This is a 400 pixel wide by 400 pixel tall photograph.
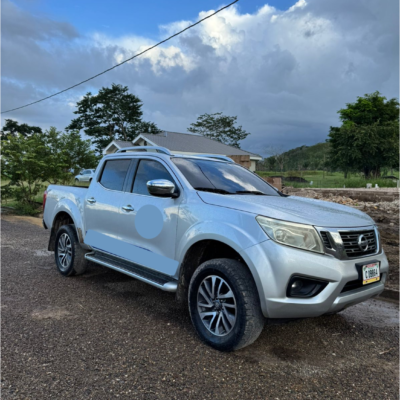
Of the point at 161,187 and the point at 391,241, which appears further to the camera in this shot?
the point at 391,241

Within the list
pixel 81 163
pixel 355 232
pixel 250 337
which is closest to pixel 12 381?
pixel 250 337

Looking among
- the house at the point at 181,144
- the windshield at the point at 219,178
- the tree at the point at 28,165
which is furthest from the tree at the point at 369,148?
the windshield at the point at 219,178

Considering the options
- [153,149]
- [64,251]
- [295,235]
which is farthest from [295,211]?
[64,251]

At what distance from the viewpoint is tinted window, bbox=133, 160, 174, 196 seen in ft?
14.2

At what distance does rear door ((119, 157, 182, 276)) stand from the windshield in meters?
0.20

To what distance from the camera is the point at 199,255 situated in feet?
12.4

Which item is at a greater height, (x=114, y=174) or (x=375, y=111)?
(x=375, y=111)

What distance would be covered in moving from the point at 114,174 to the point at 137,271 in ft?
4.82

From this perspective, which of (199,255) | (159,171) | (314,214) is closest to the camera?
(314,214)

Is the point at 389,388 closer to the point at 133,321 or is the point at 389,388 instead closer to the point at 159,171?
the point at 133,321

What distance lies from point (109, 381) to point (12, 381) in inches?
28.0

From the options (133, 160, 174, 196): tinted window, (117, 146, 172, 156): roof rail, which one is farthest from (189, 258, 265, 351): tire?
(117, 146, 172, 156): roof rail

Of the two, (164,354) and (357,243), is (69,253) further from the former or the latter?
(357,243)

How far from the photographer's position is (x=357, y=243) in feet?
10.8
